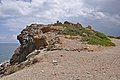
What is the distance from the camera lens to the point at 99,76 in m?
15.4

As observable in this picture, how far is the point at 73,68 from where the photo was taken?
57.5ft

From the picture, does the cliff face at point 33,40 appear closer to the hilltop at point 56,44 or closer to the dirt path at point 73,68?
the hilltop at point 56,44

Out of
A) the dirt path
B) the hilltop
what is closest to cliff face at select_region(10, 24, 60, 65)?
the hilltop

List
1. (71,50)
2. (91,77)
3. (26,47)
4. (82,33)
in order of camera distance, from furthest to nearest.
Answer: (26,47) → (82,33) → (71,50) → (91,77)

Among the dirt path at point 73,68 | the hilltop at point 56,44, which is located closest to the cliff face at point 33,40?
the hilltop at point 56,44

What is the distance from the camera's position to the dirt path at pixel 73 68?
15.7 meters

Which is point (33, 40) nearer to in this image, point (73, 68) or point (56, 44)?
point (56, 44)

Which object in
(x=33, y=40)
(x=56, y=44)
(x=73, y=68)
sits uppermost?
(x=33, y=40)

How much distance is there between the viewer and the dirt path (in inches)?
620

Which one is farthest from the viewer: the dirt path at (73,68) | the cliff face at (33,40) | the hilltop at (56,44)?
the cliff face at (33,40)

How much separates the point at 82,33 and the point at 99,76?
14.9m

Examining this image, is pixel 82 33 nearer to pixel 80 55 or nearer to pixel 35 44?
pixel 35 44

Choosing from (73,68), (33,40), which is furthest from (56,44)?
(73,68)

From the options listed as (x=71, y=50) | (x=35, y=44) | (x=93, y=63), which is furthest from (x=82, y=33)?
(x=93, y=63)
